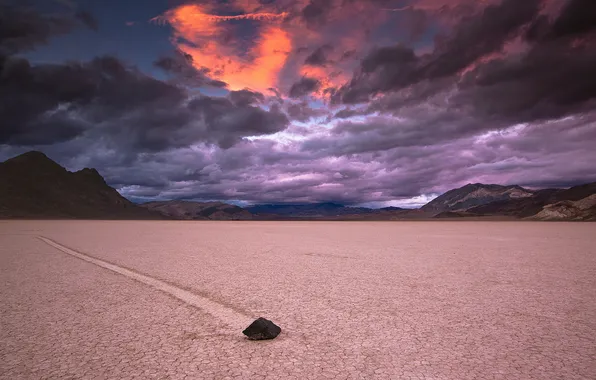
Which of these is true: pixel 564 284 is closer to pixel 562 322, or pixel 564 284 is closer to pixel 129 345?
pixel 562 322

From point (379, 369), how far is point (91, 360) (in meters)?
4.18

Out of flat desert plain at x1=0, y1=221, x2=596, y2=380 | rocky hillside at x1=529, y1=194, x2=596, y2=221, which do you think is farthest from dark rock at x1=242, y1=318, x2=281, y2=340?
rocky hillside at x1=529, y1=194, x2=596, y2=221

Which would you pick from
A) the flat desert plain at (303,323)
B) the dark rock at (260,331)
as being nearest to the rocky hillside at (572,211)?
the flat desert plain at (303,323)

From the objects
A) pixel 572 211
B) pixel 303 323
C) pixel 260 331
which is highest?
pixel 572 211

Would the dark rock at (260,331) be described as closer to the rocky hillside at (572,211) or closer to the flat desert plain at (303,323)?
the flat desert plain at (303,323)

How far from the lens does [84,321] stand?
7.39m

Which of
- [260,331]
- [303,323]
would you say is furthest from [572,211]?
[260,331]

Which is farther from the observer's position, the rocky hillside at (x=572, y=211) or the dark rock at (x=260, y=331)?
the rocky hillside at (x=572, y=211)

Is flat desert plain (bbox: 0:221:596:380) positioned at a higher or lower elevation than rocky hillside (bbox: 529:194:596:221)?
lower

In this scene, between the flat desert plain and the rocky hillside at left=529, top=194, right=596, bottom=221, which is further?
the rocky hillside at left=529, top=194, right=596, bottom=221

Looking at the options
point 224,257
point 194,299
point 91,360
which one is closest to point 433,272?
point 194,299

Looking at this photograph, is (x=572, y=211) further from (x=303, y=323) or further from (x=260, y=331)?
(x=260, y=331)

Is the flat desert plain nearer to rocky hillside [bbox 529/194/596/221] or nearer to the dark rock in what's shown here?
the dark rock

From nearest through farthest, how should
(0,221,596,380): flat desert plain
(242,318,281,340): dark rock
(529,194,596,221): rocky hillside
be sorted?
(0,221,596,380): flat desert plain
(242,318,281,340): dark rock
(529,194,596,221): rocky hillside
